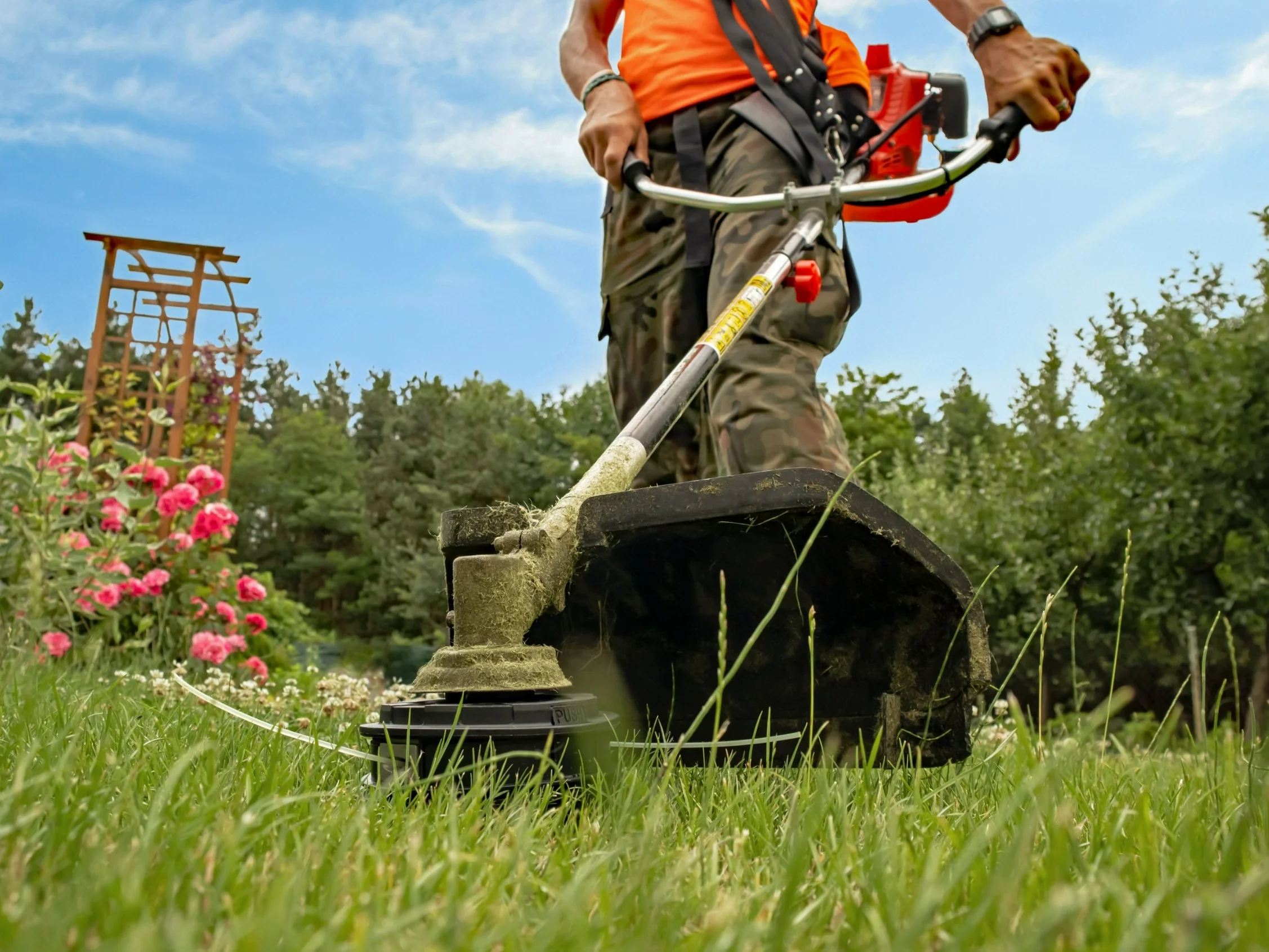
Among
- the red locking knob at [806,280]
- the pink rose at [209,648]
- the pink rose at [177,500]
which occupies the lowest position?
the pink rose at [209,648]

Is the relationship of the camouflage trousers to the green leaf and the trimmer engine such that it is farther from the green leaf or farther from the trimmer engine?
the green leaf

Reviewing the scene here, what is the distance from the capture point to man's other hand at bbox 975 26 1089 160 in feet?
7.58

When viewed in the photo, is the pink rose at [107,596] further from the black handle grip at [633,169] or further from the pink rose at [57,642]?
the black handle grip at [633,169]

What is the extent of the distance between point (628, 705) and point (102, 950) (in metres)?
1.32

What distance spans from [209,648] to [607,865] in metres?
4.23

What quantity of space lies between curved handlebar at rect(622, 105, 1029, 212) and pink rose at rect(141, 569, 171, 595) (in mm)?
3449

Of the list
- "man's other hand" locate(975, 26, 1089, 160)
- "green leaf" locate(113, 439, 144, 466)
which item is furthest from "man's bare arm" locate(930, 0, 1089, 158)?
"green leaf" locate(113, 439, 144, 466)

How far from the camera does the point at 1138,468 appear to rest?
7832 millimetres

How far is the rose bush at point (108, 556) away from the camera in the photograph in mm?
4188

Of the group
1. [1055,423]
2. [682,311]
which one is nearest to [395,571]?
[1055,423]

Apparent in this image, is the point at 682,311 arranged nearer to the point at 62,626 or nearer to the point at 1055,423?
the point at 62,626

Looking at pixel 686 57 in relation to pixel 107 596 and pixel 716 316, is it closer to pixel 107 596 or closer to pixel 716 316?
pixel 716 316

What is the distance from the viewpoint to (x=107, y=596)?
444 cm

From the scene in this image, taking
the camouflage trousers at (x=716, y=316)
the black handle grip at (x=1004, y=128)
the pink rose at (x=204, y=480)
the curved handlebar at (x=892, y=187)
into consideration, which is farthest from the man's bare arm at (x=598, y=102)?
the pink rose at (x=204, y=480)
